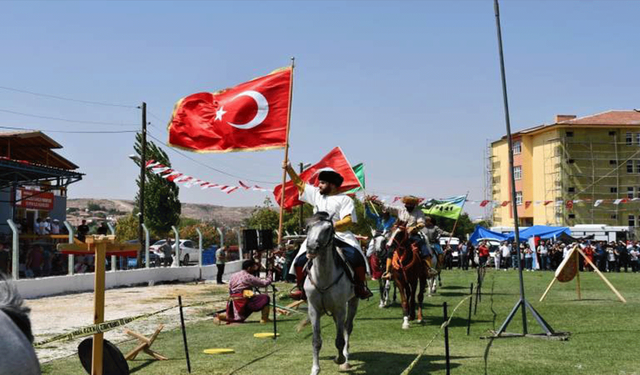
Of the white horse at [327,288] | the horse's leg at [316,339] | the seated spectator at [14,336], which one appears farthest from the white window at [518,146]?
the seated spectator at [14,336]

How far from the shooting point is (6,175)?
32656 millimetres

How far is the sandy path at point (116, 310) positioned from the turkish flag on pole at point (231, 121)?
4.18m

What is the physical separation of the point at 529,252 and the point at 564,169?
130 ft

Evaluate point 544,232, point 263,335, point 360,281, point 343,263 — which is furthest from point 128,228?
point 343,263

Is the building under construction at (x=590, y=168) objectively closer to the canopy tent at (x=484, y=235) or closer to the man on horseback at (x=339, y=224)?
the canopy tent at (x=484, y=235)

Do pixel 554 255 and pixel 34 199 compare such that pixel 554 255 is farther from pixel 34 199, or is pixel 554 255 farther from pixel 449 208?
pixel 34 199

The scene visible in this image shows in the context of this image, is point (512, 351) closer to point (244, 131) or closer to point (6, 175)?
point (244, 131)

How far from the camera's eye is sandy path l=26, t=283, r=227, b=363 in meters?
14.1

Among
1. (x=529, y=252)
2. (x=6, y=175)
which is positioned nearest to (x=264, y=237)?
(x=6, y=175)

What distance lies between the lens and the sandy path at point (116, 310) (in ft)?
46.1

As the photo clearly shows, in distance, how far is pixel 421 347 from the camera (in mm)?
11602

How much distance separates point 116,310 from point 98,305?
1263 centimetres

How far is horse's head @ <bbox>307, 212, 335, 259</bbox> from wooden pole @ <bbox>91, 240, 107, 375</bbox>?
2686 millimetres

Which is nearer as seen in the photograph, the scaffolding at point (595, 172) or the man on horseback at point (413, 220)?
the man on horseback at point (413, 220)
